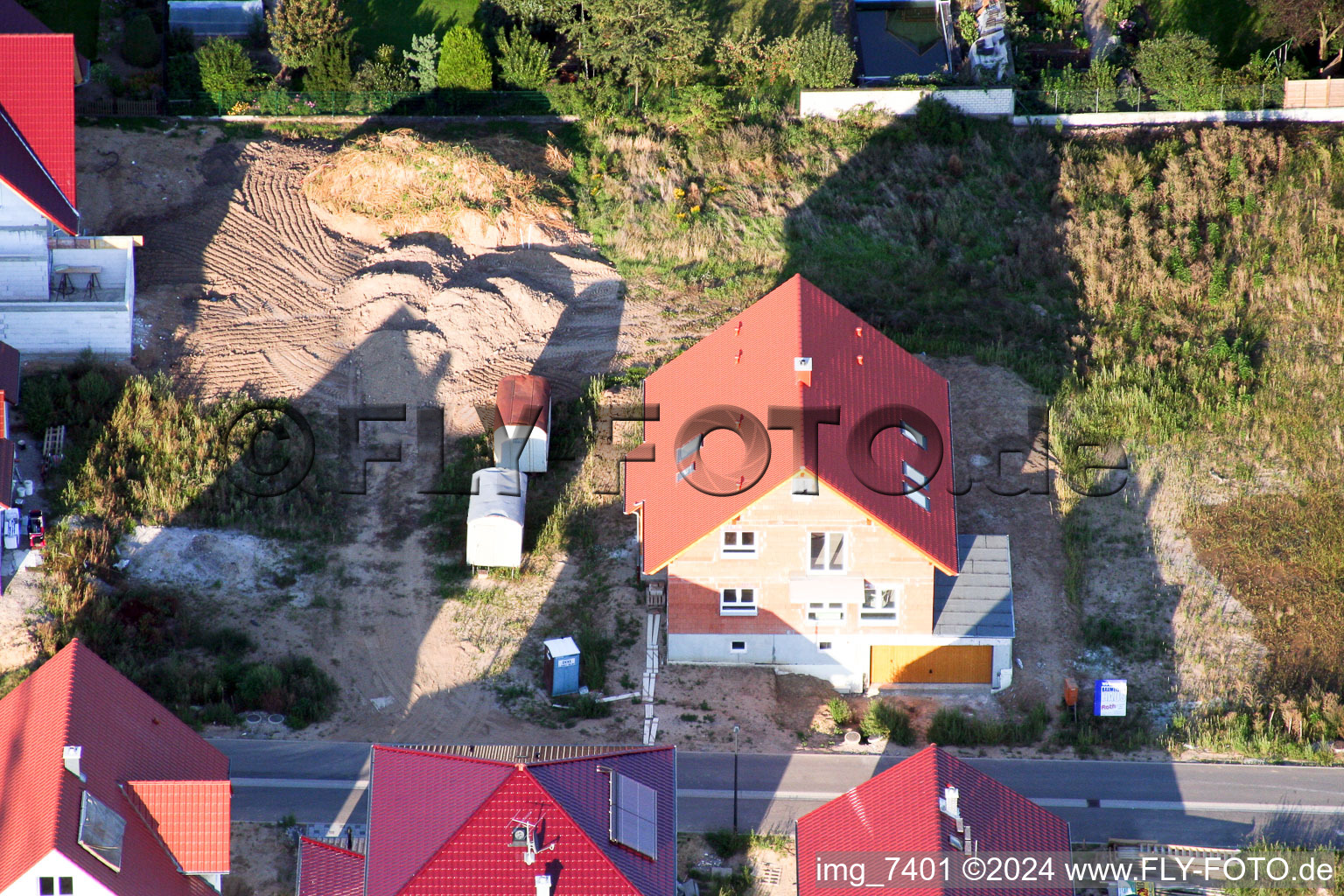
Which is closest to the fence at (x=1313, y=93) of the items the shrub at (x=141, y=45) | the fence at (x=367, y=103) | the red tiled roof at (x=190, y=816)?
the fence at (x=367, y=103)

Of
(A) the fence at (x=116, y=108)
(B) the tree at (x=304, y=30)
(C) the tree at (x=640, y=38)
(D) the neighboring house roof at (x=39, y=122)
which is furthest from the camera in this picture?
(B) the tree at (x=304, y=30)

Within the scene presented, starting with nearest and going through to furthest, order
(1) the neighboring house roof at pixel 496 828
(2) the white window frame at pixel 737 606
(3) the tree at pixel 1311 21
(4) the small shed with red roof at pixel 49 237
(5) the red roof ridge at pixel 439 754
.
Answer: (1) the neighboring house roof at pixel 496 828 < (5) the red roof ridge at pixel 439 754 < (2) the white window frame at pixel 737 606 < (4) the small shed with red roof at pixel 49 237 < (3) the tree at pixel 1311 21

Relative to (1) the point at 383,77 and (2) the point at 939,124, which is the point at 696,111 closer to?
(2) the point at 939,124

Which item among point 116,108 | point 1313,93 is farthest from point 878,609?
point 116,108

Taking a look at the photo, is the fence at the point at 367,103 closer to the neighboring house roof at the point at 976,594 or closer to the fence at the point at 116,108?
the fence at the point at 116,108

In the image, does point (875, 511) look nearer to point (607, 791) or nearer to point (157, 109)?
point (607, 791)

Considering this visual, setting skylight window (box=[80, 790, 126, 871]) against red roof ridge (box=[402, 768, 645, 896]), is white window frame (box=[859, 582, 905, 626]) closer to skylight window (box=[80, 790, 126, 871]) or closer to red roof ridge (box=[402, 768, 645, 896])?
red roof ridge (box=[402, 768, 645, 896])

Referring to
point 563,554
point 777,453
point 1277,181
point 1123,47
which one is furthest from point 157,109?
point 1277,181

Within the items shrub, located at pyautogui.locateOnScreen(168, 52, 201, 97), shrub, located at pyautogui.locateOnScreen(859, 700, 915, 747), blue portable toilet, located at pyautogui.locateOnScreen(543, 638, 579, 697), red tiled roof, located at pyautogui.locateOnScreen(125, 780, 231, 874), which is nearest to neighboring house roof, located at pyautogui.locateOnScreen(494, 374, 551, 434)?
blue portable toilet, located at pyautogui.locateOnScreen(543, 638, 579, 697)
